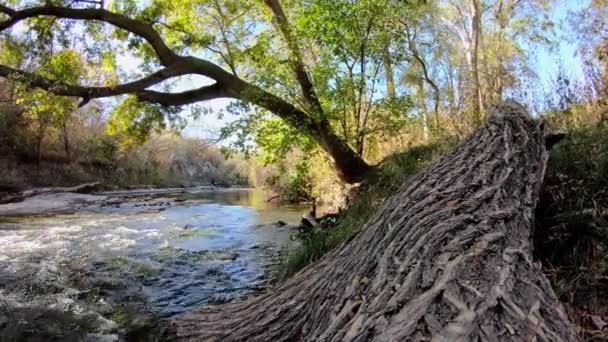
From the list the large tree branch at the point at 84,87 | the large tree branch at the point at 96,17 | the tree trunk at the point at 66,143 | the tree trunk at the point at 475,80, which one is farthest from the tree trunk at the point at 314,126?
the tree trunk at the point at 66,143

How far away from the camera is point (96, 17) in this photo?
8664 millimetres

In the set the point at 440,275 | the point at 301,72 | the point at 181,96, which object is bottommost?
the point at 440,275

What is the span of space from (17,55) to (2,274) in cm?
747

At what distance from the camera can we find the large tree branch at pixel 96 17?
823 cm

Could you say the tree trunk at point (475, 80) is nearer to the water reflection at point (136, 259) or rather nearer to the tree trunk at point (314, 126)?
the tree trunk at point (314, 126)

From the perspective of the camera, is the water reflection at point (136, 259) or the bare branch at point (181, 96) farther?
the bare branch at point (181, 96)

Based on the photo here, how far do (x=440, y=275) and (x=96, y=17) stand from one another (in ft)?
31.2

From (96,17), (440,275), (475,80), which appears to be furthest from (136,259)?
(475,80)

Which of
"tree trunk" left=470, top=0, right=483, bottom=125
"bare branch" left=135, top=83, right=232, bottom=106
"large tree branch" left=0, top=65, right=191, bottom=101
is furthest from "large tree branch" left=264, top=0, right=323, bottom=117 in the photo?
"tree trunk" left=470, top=0, right=483, bottom=125

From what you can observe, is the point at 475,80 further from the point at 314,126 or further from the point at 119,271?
the point at 119,271

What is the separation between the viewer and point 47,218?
32.7 ft

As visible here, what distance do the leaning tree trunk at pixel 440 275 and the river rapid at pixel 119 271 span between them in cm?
126

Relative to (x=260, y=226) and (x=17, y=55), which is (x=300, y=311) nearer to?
(x=260, y=226)

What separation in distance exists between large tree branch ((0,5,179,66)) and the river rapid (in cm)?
392
